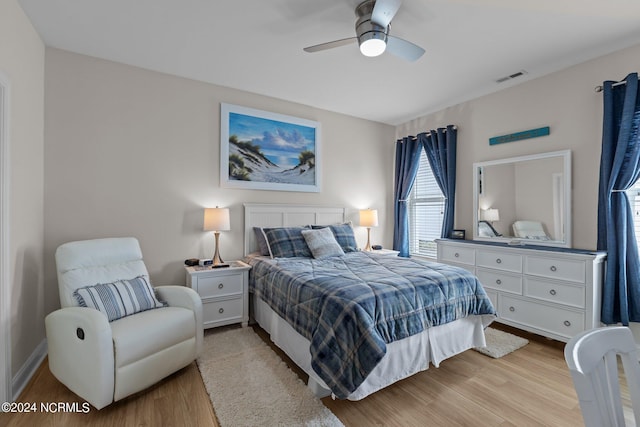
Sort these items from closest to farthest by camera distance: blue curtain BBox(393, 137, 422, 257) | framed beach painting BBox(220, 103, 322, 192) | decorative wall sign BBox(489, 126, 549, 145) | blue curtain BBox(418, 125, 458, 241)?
decorative wall sign BBox(489, 126, 549, 145) < framed beach painting BBox(220, 103, 322, 192) < blue curtain BBox(418, 125, 458, 241) < blue curtain BBox(393, 137, 422, 257)

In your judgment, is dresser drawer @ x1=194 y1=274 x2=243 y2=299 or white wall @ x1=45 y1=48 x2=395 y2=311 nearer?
white wall @ x1=45 y1=48 x2=395 y2=311

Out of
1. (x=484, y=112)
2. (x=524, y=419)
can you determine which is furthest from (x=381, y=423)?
(x=484, y=112)

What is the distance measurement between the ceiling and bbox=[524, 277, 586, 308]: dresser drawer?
217 cm

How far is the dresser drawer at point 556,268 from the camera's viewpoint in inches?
104

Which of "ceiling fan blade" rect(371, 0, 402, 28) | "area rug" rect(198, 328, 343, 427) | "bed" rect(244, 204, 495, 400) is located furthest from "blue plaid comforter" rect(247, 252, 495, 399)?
"ceiling fan blade" rect(371, 0, 402, 28)

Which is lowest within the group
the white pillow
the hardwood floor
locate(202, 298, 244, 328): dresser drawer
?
the hardwood floor

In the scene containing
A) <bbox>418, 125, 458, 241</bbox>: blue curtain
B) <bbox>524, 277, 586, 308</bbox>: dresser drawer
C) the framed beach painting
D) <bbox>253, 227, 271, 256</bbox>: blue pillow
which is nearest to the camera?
<bbox>524, 277, 586, 308</bbox>: dresser drawer

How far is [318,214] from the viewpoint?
13.7ft

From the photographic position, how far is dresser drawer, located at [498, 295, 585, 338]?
8.71ft

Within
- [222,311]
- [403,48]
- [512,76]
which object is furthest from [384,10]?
[222,311]

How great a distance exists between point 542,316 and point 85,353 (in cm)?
374

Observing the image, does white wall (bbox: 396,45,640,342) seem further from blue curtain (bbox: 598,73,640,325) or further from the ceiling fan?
the ceiling fan

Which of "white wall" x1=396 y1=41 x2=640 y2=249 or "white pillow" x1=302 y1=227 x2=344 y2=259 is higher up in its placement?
"white wall" x1=396 y1=41 x2=640 y2=249

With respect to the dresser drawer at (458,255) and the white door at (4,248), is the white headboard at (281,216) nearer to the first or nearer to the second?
the dresser drawer at (458,255)
